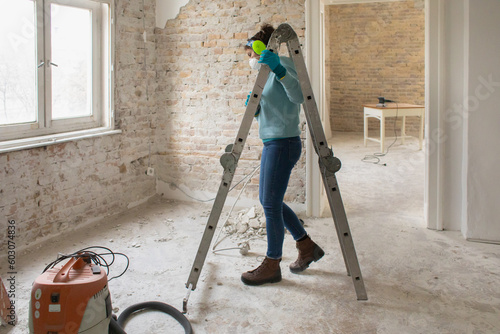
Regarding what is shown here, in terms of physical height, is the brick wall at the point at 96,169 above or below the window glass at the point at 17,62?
below

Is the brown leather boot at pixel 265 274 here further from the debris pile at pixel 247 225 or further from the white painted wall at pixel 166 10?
the white painted wall at pixel 166 10

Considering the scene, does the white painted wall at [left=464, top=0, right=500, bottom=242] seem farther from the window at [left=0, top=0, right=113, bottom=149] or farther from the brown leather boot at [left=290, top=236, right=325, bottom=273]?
the window at [left=0, top=0, right=113, bottom=149]

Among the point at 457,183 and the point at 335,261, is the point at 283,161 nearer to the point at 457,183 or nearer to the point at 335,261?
the point at 335,261

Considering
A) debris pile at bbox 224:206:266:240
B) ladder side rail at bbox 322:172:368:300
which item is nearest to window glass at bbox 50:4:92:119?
debris pile at bbox 224:206:266:240

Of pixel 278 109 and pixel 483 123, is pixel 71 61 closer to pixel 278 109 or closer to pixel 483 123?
pixel 278 109

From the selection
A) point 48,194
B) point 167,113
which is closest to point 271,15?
point 167,113

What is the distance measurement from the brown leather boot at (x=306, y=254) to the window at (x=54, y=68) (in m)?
2.19

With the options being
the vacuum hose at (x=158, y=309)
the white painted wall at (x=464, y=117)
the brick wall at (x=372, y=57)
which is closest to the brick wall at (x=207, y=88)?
the white painted wall at (x=464, y=117)

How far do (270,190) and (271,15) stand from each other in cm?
220

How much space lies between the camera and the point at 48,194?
11.5ft

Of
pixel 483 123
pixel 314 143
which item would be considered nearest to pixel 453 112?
pixel 483 123

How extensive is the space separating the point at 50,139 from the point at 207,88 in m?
1.61

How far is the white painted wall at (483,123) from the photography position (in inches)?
131

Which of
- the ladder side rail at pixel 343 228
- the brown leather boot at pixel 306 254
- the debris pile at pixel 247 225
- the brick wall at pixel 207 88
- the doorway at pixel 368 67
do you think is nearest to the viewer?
the ladder side rail at pixel 343 228
